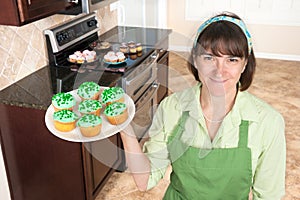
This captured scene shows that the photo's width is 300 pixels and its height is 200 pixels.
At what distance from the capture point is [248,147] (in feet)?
4.11

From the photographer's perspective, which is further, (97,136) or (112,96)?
(112,96)

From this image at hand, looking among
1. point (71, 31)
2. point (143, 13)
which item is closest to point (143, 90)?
point (71, 31)

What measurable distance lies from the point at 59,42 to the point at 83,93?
886 mm

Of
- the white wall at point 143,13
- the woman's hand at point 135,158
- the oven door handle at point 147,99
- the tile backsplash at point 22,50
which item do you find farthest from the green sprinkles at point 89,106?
the white wall at point 143,13

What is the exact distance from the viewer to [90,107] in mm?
1391

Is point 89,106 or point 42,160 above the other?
point 89,106

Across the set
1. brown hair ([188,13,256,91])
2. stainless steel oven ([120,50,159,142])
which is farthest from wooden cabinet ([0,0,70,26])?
brown hair ([188,13,256,91])

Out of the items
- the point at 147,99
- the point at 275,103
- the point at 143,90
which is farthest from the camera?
the point at 275,103

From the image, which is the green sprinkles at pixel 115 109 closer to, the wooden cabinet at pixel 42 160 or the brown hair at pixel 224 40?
the brown hair at pixel 224 40

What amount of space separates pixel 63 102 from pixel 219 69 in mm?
637

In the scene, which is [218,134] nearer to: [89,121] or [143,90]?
[89,121]

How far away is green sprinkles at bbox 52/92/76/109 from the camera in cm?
143

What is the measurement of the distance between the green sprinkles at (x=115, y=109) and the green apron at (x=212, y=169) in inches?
8.4

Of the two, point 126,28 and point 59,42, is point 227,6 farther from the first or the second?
point 59,42
